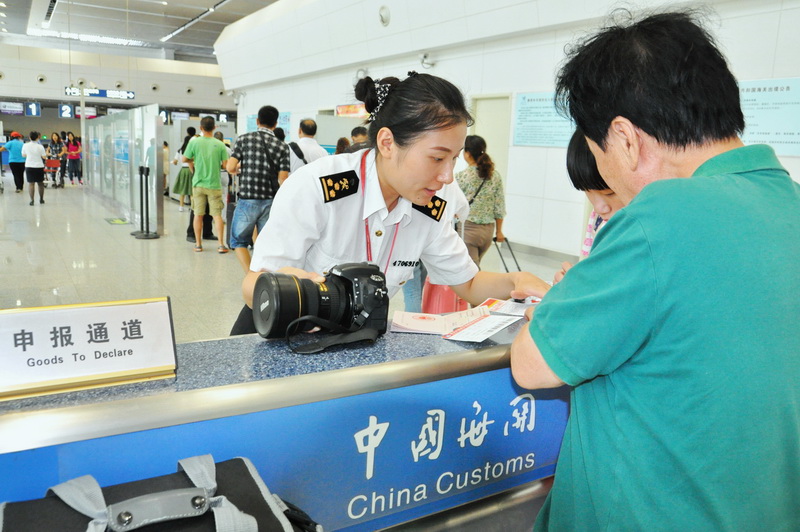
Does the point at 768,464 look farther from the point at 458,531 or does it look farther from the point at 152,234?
the point at 152,234

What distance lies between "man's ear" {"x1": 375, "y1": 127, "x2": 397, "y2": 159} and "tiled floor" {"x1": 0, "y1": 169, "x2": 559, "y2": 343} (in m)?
1.71

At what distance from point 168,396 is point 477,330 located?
0.74 meters

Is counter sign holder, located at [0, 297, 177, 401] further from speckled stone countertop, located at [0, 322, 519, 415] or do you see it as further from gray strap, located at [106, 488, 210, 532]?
gray strap, located at [106, 488, 210, 532]

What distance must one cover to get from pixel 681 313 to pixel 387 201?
3.70ft

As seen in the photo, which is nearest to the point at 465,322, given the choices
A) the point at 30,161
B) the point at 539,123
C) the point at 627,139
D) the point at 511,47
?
the point at 627,139

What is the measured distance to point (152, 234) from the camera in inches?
325

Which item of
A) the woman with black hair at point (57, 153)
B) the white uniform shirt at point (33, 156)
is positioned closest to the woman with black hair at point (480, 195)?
the white uniform shirt at point (33, 156)

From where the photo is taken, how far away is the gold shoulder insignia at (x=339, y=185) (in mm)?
1591

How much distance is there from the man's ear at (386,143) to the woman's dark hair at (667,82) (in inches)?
31.3

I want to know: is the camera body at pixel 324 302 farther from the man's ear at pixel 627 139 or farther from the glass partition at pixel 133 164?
the glass partition at pixel 133 164

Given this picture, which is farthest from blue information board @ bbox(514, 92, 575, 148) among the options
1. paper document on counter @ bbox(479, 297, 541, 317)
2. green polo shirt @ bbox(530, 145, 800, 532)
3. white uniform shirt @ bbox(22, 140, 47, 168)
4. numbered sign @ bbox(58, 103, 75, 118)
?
numbered sign @ bbox(58, 103, 75, 118)

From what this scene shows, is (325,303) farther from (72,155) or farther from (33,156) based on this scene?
(72,155)

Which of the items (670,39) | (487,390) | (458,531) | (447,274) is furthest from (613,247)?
(447,274)

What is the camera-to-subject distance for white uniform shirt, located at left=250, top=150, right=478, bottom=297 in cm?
156
